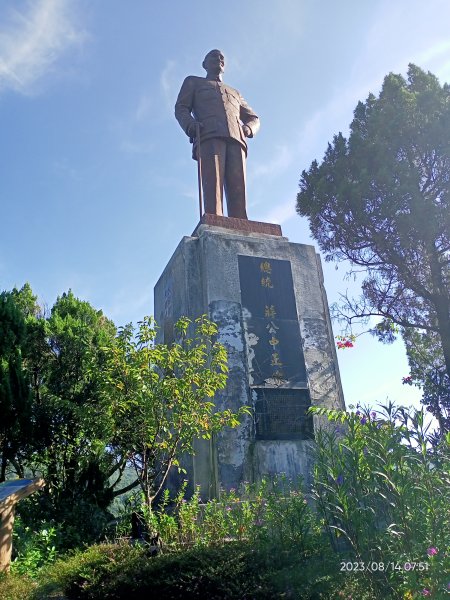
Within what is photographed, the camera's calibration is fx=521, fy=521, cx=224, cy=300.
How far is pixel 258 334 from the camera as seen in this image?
22.7 feet

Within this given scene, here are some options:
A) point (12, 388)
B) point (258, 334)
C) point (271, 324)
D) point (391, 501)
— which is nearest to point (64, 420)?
point (12, 388)

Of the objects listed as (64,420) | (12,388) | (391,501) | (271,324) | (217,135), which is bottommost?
(391,501)

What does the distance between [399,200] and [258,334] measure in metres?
4.58

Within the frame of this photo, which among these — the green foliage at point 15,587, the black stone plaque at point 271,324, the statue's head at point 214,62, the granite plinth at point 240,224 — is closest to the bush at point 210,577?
the green foliage at point 15,587

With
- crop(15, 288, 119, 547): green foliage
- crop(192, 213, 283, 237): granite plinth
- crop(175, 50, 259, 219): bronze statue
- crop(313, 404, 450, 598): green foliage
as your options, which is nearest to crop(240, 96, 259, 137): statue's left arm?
crop(175, 50, 259, 219): bronze statue

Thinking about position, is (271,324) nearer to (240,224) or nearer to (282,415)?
(282,415)

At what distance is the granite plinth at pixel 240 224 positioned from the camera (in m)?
7.91

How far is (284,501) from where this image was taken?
14.6 feet

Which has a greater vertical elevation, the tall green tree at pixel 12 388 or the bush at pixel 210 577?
the tall green tree at pixel 12 388

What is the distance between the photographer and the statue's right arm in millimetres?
8859

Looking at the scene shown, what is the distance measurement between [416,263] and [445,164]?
1953mm
